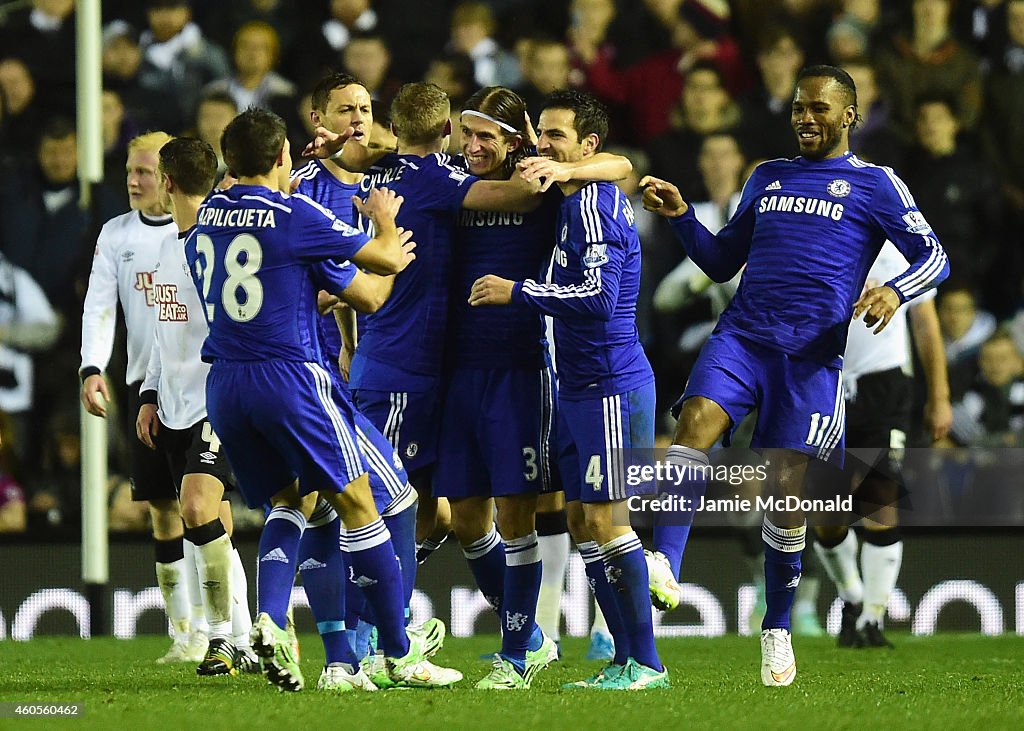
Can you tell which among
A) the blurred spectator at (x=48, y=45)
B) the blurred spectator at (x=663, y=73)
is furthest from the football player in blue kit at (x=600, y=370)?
the blurred spectator at (x=48, y=45)

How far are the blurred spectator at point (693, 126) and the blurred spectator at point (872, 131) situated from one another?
2.61 feet

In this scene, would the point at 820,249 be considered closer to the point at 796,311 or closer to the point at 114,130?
the point at 796,311

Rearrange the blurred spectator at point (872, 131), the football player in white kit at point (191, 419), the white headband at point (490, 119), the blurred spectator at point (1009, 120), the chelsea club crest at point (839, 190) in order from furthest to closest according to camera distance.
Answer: the blurred spectator at point (1009, 120) < the blurred spectator at point (872, 131) < the football player in white kit at point (191, 419) < the chelsea club crest at point (839, 190) < the white headband at point (490, 119)

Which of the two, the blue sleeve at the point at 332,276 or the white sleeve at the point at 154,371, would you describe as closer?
the blue sleeve at the point at 332,276

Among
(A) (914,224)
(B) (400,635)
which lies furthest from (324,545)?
(A) (914,224)

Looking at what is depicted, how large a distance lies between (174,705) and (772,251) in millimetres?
2764

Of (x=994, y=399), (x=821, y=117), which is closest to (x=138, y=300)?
(x=821, y=117)

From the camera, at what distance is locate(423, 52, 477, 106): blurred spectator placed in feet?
35.9

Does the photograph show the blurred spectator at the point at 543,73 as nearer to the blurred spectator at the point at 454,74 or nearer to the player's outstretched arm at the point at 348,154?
the blurred spectator at the point at 454,74

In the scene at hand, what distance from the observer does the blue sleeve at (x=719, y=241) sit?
262 inches

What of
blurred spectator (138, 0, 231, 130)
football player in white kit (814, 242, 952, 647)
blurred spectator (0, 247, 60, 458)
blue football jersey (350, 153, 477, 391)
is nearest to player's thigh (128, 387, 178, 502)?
blue football jersey (350, 153, 477, 391)

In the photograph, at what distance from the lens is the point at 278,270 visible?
5516 mm

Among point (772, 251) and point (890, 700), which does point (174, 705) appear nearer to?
point (890, 700)

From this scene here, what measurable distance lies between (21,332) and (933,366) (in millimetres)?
5523
